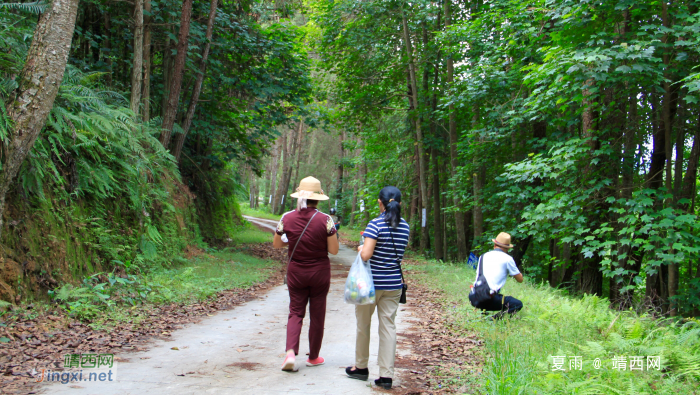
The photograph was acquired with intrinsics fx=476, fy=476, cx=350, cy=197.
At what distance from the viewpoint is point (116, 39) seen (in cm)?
1385

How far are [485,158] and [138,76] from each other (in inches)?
411

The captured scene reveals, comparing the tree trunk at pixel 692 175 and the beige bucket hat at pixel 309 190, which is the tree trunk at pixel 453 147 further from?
the beige bucket hat at pixel 309 190

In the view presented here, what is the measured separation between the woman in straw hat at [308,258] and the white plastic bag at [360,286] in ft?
1.64

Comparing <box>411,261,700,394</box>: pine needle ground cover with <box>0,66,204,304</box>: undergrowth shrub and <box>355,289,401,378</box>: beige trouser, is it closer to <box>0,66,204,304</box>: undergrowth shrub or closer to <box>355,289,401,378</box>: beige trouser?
<box>355,289,401,378</box>: beige trouser

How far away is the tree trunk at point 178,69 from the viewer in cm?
1361

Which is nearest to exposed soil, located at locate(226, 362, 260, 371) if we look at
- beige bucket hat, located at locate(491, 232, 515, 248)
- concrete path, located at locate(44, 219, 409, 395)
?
concrete path, located at locate(44, 219, 409, 395)

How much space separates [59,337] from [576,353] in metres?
6.31

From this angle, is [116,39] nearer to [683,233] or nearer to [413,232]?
[683,233]

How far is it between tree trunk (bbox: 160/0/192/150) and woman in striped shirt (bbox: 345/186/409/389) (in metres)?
10.3

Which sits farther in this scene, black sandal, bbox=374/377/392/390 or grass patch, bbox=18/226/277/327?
grass patch, bbox=18/226/277/327

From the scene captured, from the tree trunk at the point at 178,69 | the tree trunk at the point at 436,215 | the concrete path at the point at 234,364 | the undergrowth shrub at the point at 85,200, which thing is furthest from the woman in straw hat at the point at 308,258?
the tree trunk at the point at 436,215

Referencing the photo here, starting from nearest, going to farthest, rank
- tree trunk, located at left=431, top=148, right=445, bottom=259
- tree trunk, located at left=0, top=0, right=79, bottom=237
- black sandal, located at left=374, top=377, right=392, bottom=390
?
black sandal, located at left=374, top=377, right=392, bottom=390, tree trunk, located at left=0, top=0, right=79, bottom=237, tree trunk, located at left=431, top=148, right=445, bottom=259

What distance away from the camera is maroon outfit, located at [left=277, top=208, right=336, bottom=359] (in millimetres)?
5395

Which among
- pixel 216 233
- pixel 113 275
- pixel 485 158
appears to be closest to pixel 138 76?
pixel 113 275
